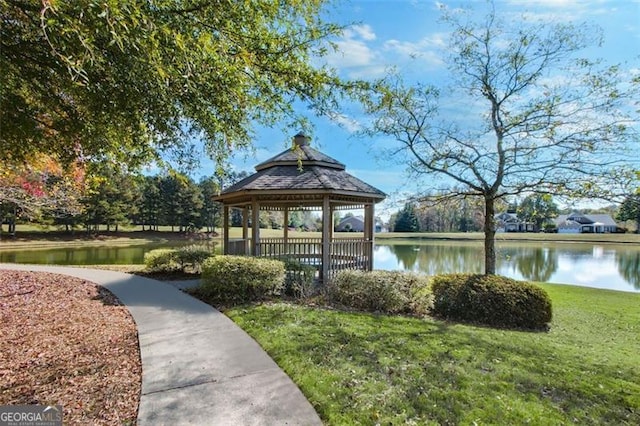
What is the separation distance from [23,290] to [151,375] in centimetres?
692

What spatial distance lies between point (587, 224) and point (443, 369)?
81220 mm

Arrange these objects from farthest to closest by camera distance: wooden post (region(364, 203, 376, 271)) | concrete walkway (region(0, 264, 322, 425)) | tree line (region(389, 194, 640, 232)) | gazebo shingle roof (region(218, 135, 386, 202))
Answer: wooden post (region(364, 203, 376, 271))
gazebo shingle roof (region(218, 135, 386, 202))
tree line (region(389, 194, 640, 232))
concrete walkway (region(0, 264, 322, 425))

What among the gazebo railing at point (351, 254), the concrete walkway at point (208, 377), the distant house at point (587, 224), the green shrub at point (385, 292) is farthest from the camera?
the distant house at point (587, 224)

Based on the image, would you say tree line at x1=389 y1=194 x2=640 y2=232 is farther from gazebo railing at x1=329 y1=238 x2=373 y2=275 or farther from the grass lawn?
the grass lawn

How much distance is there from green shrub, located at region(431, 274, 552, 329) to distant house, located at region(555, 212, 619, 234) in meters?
71.4

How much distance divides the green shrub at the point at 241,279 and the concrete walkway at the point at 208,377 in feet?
3.61

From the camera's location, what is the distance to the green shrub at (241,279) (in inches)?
315

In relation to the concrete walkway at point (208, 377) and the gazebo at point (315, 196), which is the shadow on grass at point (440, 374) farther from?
the gazebo at point (315, 196)

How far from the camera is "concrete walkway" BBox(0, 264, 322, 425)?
325 centimetres

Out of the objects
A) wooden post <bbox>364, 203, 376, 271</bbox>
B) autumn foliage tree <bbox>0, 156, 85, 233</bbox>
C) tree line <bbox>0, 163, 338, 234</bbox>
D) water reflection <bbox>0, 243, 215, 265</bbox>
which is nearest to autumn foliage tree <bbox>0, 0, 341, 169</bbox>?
autumn foliage tree <bbox>0, 156, 85, 233</bbox>

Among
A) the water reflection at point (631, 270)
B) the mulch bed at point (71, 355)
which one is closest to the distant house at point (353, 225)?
the water reflection at point (631, 270)

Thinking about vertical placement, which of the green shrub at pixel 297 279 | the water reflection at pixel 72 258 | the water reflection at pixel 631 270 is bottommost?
the water reflection at pixel 631 270

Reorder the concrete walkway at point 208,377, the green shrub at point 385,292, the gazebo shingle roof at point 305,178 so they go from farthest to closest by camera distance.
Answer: the gazebo shingle roof at point 305,178 → the green shrub at point 385,292 → the concrete walkway at point 208,377

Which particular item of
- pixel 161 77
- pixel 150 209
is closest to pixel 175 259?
pixel 161 77
